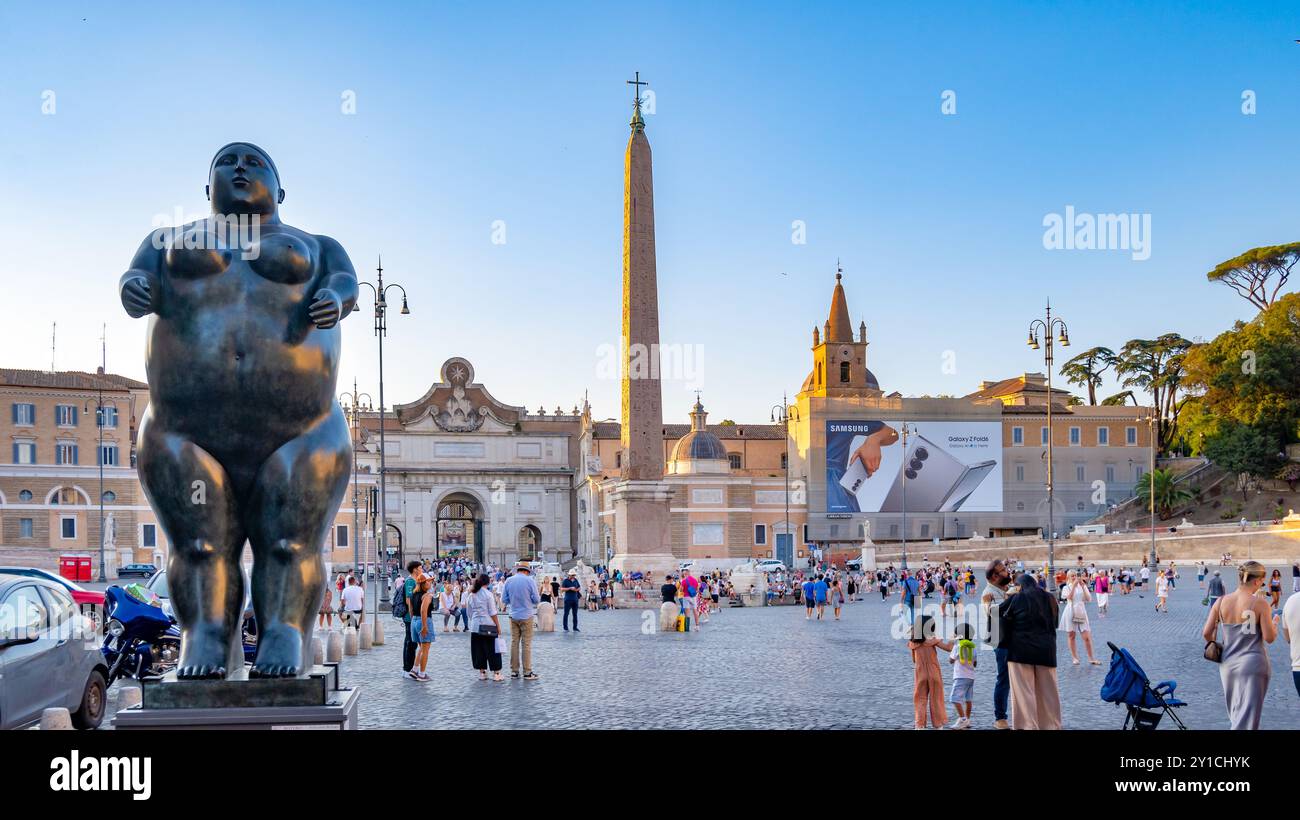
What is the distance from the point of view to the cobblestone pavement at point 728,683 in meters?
10.00

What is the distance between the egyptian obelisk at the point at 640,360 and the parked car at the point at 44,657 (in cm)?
2154

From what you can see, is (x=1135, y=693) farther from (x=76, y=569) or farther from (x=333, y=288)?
(x=76, y=569)

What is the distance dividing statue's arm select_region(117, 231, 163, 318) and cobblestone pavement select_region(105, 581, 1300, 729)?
5.54 metres

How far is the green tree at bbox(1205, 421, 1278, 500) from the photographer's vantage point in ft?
181

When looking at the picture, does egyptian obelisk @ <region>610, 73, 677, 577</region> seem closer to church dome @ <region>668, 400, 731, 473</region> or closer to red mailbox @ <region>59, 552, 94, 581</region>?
red mailbox @ <region>59, 552, 94, 581</region>

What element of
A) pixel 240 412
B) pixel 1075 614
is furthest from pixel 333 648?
pixel 240 412

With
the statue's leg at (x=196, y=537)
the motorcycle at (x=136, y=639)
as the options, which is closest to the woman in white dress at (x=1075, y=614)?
the motorcycle at (x=136, y=639)

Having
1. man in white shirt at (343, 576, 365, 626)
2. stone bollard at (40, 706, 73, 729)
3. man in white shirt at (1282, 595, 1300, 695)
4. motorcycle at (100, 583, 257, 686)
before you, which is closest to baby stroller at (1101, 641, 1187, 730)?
man in white shirt at (1282, 595, 1300, 695)

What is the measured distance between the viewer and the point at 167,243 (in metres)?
4.98

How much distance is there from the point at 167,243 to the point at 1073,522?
66.8m

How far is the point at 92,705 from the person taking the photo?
9148 millimetres

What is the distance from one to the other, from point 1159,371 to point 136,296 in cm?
7398

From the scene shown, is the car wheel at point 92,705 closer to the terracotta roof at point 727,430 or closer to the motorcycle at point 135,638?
the motorcycle at point 135,638
